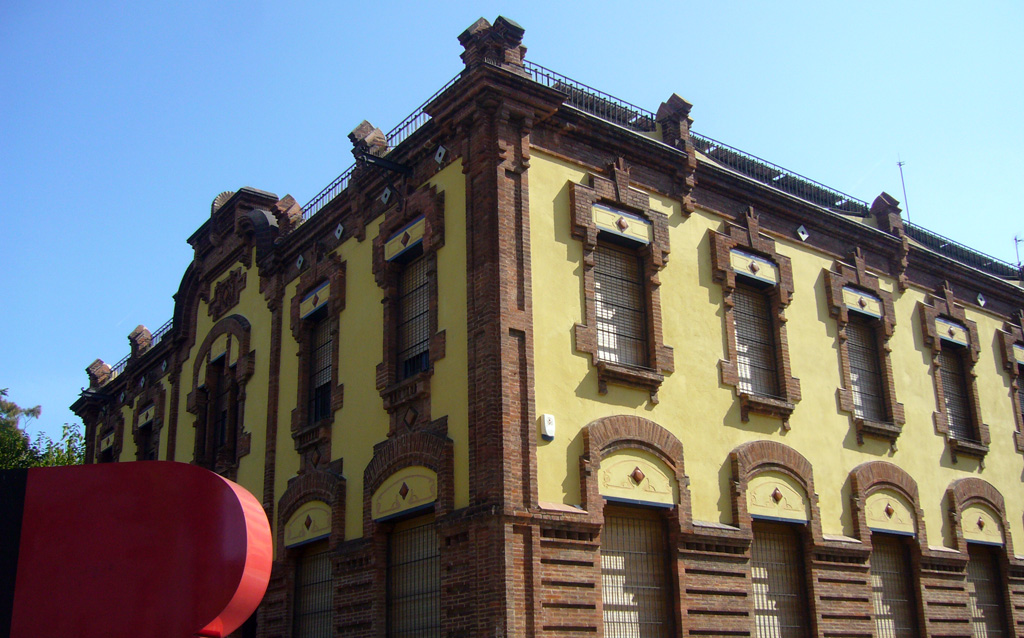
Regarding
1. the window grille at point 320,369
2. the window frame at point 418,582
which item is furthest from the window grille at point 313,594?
the window grille at point 320,369

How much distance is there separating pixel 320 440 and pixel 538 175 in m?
6.43

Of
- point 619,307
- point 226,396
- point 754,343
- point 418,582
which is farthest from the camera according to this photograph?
point 226,396

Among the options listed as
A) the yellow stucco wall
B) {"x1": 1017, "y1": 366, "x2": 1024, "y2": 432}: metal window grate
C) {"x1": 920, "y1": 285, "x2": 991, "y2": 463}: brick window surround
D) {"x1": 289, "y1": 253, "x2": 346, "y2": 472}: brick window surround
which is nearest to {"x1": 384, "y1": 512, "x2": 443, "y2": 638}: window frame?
the yellow stucco wall

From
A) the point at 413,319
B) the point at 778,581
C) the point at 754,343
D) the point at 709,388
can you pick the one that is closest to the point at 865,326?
the point at 754,343

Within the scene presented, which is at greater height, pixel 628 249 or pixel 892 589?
pixel 628 249

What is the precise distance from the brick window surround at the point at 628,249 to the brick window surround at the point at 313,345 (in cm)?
511

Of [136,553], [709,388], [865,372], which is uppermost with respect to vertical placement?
[865,372]

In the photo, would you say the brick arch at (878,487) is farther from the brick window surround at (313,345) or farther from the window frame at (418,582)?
the brick window surround at (313,345)

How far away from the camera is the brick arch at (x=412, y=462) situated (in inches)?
561

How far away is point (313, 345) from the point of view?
64.5ft

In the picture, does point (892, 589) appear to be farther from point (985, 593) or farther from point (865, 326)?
point (865, 326)

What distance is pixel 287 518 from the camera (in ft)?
61.4

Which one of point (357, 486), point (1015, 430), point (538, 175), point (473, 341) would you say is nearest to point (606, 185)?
point (538, 175)

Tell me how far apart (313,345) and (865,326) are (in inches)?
443
